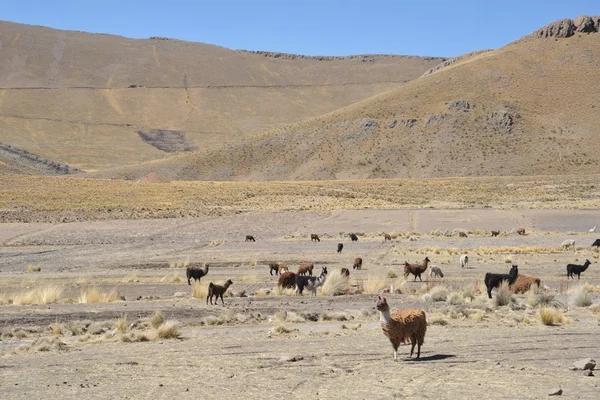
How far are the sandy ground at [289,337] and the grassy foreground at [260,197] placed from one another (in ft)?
79.2

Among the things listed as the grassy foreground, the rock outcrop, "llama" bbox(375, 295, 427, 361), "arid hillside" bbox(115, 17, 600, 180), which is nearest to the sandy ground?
"llama" bbox(375, 295, 427, 361)

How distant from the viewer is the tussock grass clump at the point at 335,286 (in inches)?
814

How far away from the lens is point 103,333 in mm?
15516

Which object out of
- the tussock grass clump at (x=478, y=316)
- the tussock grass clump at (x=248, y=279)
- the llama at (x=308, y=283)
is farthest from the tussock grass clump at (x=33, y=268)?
the tussock grass clump at (x=478, y=316)

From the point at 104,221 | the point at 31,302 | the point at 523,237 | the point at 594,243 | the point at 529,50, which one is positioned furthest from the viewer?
the point at 529,50

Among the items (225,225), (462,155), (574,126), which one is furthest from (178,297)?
(574,126)

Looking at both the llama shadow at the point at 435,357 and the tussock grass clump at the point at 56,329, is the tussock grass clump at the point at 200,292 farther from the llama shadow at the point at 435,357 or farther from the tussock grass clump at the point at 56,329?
the llama shadow at the point at 435,357

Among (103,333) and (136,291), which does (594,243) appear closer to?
(136,291)

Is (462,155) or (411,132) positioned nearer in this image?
(462,155)

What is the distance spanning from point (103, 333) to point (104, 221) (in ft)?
126

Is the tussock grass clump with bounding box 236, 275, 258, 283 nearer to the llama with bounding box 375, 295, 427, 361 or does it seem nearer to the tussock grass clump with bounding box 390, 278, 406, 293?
the tussock grass clump with bounding box 390, 278, 406, 293

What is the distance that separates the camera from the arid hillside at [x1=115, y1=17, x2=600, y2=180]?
364 ft

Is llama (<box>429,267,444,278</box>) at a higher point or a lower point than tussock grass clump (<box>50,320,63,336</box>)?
higher

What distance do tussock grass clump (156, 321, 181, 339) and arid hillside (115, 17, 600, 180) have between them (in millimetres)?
94450
